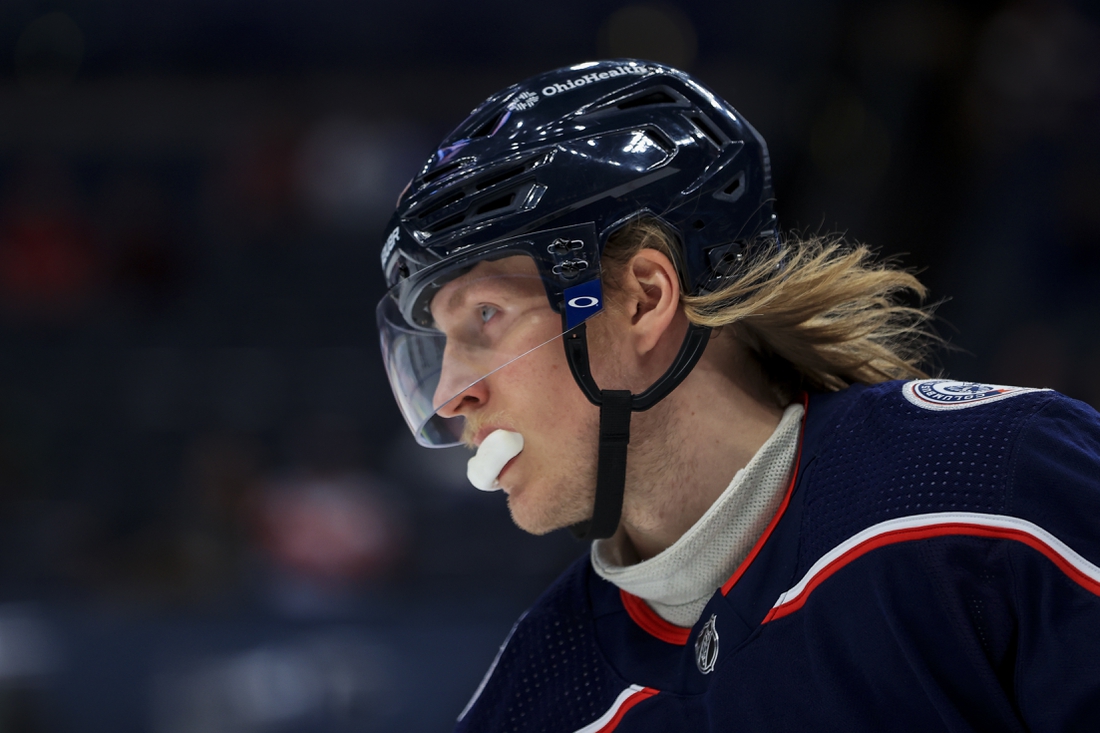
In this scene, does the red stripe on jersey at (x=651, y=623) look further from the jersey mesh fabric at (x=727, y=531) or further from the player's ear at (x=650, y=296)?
the player's ear at (x=650, y=296)

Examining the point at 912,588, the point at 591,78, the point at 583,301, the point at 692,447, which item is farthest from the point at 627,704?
the point at 591,78

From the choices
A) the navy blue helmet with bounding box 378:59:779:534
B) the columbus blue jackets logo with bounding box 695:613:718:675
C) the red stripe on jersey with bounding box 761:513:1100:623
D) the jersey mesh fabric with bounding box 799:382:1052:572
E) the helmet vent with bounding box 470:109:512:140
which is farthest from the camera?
the helmet vent with bounding box 470:109:512:140

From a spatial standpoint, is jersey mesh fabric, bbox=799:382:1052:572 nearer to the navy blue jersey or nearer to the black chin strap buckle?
the navy blue jersey

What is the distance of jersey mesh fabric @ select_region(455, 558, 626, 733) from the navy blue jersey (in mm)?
59

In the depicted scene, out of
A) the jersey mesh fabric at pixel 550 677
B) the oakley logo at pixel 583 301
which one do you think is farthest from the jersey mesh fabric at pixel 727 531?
the oakley logo at pixel 583 301

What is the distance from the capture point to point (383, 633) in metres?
4.71

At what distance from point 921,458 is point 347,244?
22.9 feet

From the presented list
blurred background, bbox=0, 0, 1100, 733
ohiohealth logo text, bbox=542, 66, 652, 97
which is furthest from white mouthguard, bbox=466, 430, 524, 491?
blurred background, bbox=0, 0, 1100, 733

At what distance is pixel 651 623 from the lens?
69.8 inches

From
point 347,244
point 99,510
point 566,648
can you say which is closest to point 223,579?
point 99,510

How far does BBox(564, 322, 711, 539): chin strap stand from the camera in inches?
66.4

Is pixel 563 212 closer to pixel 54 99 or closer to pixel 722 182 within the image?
pixel 722 182

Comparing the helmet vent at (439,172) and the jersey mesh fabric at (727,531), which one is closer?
the jersey mesh fabric at (727,531)

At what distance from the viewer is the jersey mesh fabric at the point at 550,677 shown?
1781 millimetres
